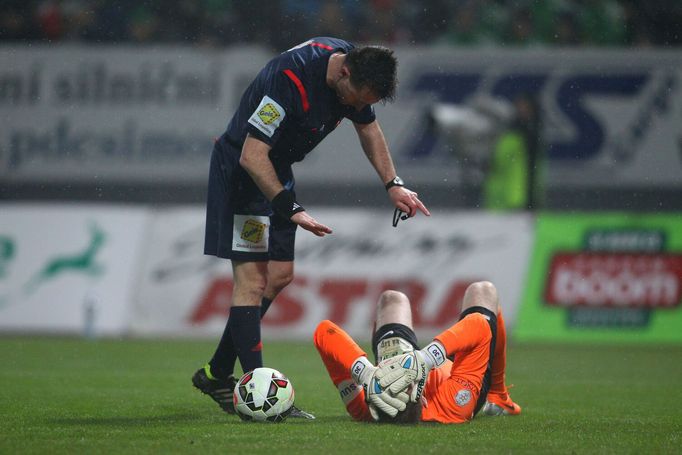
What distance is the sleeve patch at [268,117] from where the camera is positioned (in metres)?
5.40

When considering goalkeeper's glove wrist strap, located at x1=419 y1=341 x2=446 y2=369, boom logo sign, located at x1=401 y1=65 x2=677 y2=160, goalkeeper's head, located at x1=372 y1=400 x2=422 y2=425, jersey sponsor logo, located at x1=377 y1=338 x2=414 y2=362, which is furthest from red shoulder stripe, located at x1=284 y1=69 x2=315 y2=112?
boom logo sign, located at x1=401 y1=65 x2=677 y2=160

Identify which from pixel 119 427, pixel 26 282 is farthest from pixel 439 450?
pixel 26 282

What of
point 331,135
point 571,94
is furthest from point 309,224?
point 571,94

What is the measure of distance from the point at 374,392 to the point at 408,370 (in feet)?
0.73

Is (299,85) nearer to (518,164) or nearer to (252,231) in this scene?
(252,231)

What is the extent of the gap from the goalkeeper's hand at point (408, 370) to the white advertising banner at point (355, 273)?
7084mm

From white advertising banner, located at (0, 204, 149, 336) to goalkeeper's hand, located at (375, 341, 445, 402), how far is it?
7678mm

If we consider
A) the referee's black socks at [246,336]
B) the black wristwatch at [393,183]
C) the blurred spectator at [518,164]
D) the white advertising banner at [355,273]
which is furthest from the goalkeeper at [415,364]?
the blurred spectator at [518,164]

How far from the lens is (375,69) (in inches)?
206

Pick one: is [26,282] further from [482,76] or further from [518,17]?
[518,17]

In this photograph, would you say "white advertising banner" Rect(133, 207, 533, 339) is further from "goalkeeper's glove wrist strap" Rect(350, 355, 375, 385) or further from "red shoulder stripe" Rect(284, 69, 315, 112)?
"goalkeeper's glove wrist strap" Rect(350, 355, 375, 385)

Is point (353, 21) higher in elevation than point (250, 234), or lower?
higher

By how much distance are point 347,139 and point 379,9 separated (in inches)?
101

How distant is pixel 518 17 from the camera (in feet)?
52.5
